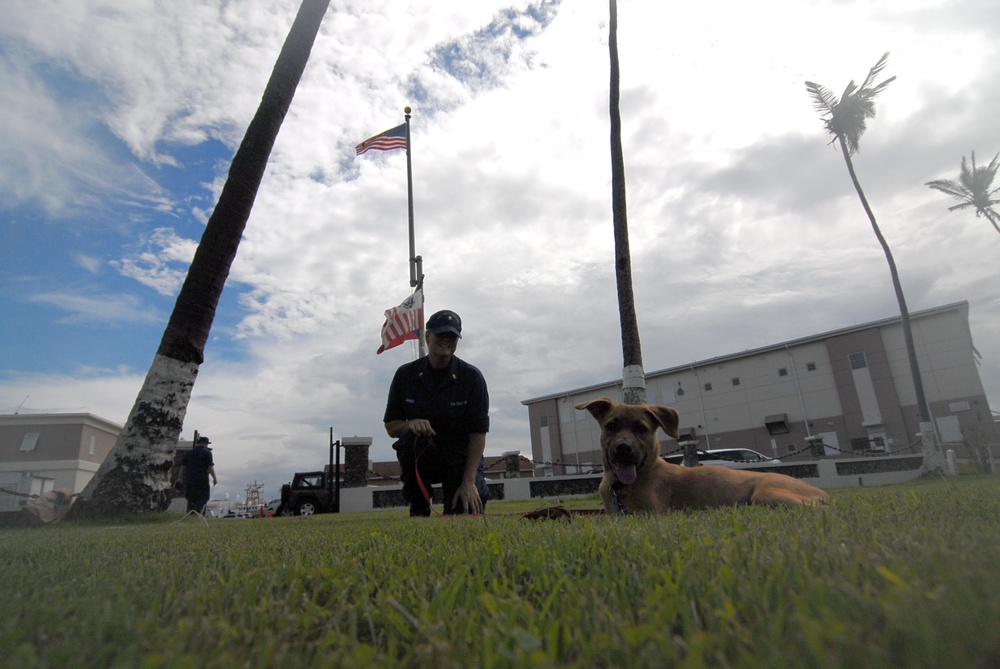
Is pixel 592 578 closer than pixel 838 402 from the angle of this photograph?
Yes

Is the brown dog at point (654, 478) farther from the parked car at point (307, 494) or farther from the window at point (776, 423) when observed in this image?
the window at point (776, 423)

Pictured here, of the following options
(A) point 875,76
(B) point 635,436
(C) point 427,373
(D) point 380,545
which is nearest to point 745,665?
(D) point 380,545

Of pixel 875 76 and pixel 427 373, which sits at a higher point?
pixel 875 76

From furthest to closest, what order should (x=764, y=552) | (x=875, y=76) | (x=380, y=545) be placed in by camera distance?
(x=875, y=76)
(x=380, y=545)
(x=764, y=552)

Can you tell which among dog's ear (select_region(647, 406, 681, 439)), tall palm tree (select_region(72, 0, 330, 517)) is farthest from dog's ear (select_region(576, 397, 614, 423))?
tall palm tree (select_region(72, 0, 330, 517))

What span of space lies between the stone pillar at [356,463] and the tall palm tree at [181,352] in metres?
11.6

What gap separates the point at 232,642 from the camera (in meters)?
0.94

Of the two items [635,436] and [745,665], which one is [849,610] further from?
[635,436]

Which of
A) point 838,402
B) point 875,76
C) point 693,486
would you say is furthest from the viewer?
point 838,402

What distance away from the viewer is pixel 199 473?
12688mm

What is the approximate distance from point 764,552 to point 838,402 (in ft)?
134

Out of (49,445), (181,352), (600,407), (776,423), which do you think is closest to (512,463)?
(181,352)

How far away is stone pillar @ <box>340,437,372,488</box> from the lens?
18.5 metres

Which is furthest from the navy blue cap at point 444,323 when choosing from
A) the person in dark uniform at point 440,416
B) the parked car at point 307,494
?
the parked car at point 307,494
